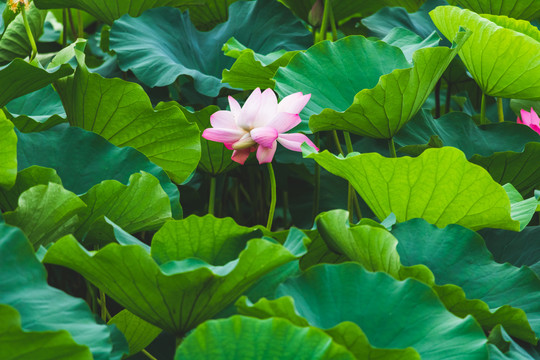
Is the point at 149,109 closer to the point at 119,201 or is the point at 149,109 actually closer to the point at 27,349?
the point at 119,201

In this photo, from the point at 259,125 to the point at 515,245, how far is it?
399 millimetres

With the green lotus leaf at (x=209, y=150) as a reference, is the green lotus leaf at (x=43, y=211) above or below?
above

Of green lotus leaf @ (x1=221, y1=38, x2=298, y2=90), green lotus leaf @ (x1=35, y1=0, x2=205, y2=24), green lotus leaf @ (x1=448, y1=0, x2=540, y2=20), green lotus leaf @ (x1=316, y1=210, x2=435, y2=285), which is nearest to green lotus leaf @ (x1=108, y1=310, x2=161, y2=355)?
green lotus leaf @ (x1=316, y1=210, x2=435, y2=285)

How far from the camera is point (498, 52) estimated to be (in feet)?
3.58

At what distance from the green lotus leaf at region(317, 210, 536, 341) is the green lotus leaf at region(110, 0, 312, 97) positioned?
1.99 feet

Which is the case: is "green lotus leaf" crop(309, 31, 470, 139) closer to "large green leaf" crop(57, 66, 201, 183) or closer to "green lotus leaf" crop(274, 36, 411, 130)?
"green lotus leaf" crop(274, 36, 411, 130)

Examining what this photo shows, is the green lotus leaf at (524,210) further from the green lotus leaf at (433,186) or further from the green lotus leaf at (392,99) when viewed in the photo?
the green lotus leaf at (392,99)

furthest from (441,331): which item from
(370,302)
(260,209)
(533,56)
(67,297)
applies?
(260,209)

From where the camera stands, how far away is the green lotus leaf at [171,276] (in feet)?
2.02

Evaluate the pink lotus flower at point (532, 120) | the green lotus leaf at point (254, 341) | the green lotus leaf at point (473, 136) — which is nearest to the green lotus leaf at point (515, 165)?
the green lotus leaf at point (473, 136)

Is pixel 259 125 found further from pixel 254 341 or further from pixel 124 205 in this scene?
pixel 254 341

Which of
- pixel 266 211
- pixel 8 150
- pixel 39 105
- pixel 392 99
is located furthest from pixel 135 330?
pixel 266 211

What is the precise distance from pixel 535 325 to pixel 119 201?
1.70ft

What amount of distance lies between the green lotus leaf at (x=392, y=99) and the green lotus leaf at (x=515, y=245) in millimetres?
222
